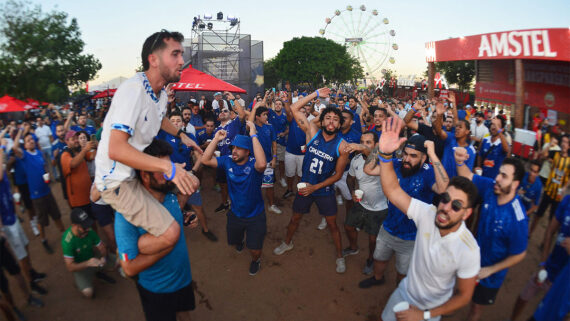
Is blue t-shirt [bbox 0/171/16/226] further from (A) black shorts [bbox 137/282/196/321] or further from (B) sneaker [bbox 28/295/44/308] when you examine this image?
(A) black shorts [bbox 137/282/196/321]

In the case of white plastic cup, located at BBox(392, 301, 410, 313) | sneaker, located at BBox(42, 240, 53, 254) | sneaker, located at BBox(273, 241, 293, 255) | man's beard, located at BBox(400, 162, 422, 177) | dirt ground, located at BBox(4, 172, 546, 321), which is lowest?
dirt ground, located at BBox(4, 172, 546, 321)

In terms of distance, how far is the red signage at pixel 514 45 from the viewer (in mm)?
11148

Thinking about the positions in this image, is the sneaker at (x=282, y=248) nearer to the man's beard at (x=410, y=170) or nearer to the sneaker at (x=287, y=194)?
the sneaker at (x=287, y=194)

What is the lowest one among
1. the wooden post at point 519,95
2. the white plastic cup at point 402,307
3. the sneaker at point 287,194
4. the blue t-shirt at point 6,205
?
the sneaker at point 287,194

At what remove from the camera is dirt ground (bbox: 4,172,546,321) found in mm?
3953

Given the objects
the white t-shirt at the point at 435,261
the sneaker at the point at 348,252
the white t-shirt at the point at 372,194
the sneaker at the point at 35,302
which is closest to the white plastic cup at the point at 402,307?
the white t-shirt at the point at 435,261

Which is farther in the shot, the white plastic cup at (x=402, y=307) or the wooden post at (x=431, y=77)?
the wooden post at (x=431, y=77)

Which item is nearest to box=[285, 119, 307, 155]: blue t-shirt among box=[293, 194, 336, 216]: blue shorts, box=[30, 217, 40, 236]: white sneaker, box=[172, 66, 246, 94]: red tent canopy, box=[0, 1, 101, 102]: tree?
box=[293, 194, 336, 216]: blue shorts

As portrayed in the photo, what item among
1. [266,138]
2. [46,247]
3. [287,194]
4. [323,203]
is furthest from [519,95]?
[46,247]

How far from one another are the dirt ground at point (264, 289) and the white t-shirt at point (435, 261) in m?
1.52

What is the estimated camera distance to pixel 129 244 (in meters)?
2.17

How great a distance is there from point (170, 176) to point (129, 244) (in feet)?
2.46

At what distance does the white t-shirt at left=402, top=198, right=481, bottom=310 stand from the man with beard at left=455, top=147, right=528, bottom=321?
2.26 feet

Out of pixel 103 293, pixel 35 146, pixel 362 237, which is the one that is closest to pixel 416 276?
pixel 362 237
